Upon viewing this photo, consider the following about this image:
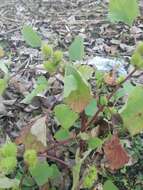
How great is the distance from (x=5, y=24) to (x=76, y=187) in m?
1.26

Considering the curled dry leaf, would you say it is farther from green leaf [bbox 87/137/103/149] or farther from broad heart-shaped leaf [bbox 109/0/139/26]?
broad heart-shaped leaf [bbox 109/0/139/26]

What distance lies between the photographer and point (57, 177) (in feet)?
5.31

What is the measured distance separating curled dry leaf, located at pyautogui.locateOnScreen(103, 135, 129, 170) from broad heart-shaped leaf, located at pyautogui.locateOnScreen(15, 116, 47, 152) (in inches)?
7.8

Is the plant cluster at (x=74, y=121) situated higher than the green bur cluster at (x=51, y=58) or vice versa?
the green bur cluster at (x=51, y=58)

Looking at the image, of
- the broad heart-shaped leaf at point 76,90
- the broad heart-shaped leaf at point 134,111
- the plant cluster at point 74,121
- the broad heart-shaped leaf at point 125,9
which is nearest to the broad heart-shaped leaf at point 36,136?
the plant cluster at point 74,121

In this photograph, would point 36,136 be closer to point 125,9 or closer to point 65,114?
point 65,114

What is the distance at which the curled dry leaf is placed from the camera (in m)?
1.46

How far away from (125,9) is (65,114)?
35 centimetres

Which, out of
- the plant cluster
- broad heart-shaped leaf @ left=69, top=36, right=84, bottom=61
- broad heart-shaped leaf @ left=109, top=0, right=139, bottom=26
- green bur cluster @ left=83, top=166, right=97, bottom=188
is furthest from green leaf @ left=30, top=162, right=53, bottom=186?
broad heart-shaped leaf @ left=109, top=0, right=139, bottom=26

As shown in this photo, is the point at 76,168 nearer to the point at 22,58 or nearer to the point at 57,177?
the point at 57,177

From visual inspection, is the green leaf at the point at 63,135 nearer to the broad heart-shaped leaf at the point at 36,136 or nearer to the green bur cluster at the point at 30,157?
the broad heart-shaped leaf at the point at 36,136

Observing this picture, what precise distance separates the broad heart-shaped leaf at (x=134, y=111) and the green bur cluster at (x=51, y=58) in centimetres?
24

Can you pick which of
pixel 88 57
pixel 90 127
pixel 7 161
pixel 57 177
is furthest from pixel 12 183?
pixel 88 57

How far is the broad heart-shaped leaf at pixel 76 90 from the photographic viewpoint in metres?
1.25
